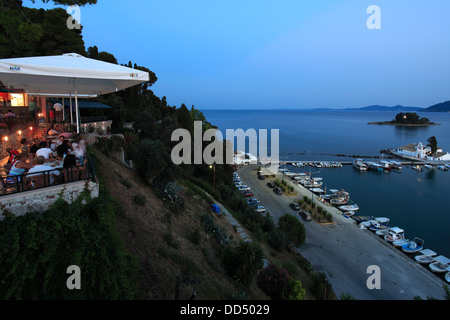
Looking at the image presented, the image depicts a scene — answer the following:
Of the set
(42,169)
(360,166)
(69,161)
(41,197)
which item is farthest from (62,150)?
(360,166)

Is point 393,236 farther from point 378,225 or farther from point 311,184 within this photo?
point 311,184

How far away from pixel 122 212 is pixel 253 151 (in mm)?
73836

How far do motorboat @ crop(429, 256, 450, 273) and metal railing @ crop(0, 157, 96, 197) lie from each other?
1074 inches

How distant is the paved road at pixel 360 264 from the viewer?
15625mm

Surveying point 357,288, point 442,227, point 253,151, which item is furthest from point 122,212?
point 253,151

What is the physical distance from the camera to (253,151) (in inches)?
3159

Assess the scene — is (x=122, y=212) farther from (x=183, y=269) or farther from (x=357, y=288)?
(x=357, y=288)

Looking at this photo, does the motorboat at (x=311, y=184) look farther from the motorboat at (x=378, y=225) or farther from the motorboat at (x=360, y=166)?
the motorboat at (x=360, y=166)

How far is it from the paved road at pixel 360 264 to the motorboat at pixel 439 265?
226 centimetres

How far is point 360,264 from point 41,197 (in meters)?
20.8

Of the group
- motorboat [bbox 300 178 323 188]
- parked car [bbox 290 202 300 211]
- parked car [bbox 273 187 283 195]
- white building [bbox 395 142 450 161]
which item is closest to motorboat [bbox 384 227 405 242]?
parked car [bbox 290 202 300 211]

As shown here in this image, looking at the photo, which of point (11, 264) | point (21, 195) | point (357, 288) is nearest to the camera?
point (11, 264)

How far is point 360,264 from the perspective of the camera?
60.5ft

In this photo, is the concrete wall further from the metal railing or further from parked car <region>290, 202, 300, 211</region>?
parked car <region>290, 202, 300, 211</region>
